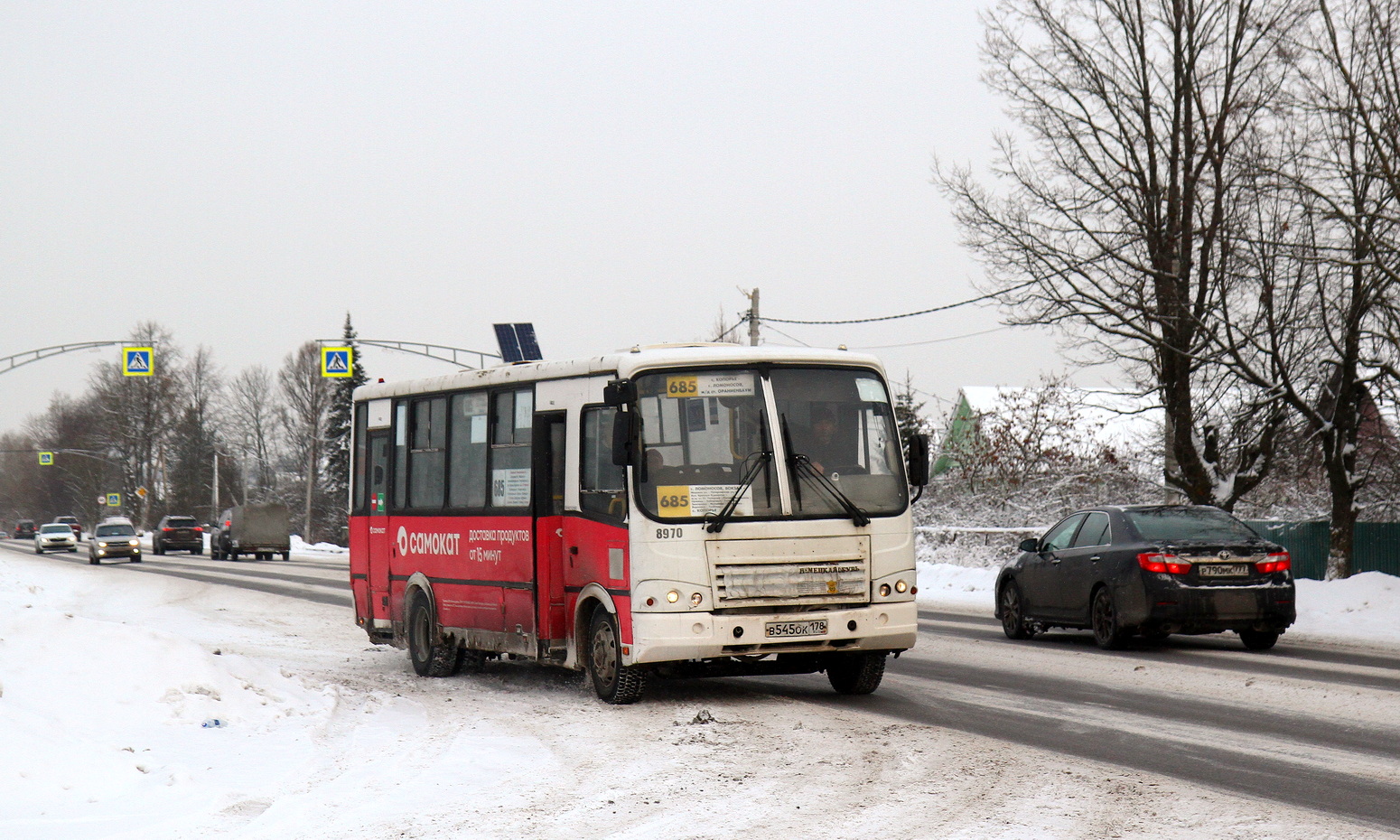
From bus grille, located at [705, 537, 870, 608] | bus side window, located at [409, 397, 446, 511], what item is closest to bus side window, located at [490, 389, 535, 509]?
bus side window, located at [409, 397, 446, 511]

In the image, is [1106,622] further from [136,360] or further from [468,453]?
[136,360]

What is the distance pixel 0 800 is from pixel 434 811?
2089 millimetres

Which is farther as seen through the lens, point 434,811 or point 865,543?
point 865,543

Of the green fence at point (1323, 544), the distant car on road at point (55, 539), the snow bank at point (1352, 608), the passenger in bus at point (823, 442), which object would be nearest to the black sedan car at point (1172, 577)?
the snow bank at point (1352, 608)

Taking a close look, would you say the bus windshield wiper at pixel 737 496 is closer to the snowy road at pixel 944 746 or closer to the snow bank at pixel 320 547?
the snowy road at pixel 944 746

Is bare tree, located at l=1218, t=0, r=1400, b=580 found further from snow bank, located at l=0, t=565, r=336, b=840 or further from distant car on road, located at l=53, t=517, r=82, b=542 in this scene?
distant car on road, located at l=53, t=517, r=82, b=542

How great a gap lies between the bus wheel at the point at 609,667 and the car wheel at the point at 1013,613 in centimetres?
762

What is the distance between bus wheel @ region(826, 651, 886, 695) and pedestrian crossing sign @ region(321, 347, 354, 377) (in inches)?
1226

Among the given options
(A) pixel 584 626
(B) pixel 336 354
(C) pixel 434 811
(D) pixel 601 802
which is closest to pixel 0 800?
(C) pixel 434 811

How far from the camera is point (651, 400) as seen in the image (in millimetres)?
11578

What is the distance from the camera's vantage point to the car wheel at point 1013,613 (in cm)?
Result: 1809

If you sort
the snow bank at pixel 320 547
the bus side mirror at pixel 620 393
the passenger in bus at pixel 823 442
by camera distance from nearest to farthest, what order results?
the bus side mirror at pixel 620 393 < the passenger in bus at pixel 823 442 < the snow bank at pixel 320 547

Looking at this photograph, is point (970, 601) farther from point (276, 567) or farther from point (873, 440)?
point (276, 567)

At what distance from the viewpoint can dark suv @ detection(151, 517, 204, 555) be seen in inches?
2633
